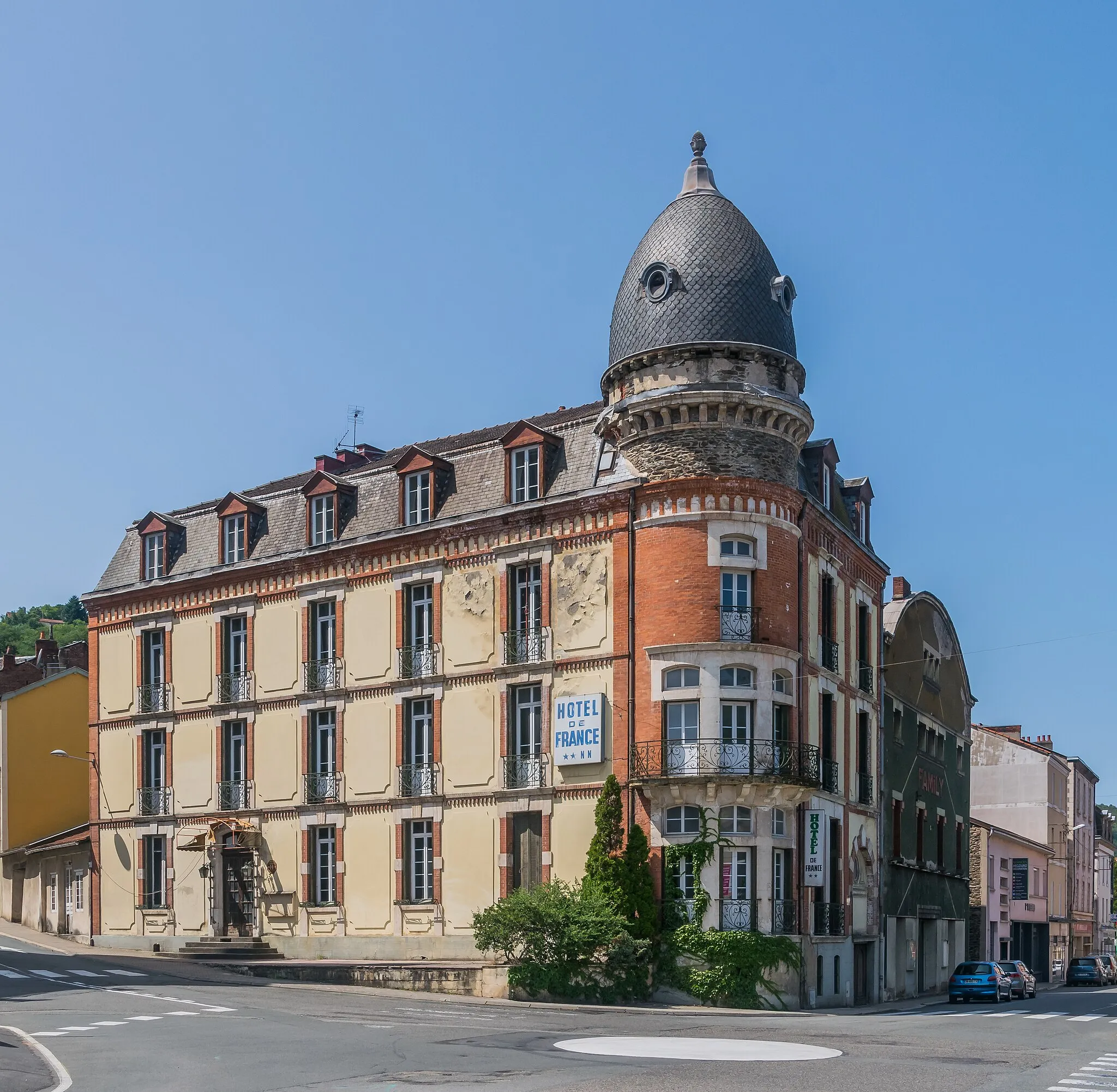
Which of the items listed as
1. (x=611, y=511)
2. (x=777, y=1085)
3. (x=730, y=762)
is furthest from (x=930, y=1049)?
(x=611, y=511)

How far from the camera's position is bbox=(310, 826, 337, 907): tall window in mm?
43281

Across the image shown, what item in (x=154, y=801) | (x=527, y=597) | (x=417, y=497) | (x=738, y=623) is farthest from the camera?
(x=154, y=801)

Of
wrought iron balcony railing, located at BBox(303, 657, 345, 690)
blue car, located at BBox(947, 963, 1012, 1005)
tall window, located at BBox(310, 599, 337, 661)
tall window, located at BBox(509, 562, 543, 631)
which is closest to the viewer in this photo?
tall window, located at BBox(509, 562, 543, 631)

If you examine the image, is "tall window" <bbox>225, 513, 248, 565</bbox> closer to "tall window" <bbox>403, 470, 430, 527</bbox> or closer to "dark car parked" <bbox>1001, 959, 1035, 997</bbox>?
"tall window" <bbox>403, 470, 430, 527</bbox>

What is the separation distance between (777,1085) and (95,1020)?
13450 mm

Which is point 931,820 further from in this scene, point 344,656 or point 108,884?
point 108,884

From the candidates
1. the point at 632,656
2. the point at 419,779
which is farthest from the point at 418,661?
the point at 632,656

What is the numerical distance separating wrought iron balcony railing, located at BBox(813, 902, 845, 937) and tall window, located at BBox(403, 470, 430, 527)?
→ 47.4 feet

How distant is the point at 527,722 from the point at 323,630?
7908mm

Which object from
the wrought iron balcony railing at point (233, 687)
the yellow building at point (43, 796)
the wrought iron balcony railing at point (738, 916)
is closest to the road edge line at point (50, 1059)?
the wrought iron balcony railing at point (738, 916)

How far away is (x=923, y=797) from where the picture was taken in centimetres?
5125

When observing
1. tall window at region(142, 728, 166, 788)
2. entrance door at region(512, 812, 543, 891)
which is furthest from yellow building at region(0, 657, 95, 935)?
entrance door at region(512, 812, 543, 891)

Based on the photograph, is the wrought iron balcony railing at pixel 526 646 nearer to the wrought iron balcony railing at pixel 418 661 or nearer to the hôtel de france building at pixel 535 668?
the hôtel de france building at pixel 535 668

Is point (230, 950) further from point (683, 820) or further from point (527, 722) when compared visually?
point (683, 820)
